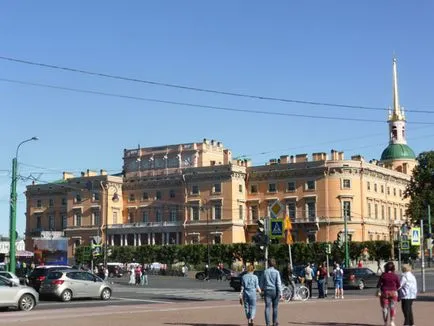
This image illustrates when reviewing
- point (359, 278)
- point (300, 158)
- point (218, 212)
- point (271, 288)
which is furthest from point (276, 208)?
point (300, 158)

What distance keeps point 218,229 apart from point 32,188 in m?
38.5

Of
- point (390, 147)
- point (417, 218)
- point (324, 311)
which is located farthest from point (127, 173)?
point (324, 311)

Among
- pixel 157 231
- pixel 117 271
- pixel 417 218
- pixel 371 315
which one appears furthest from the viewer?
pixel 157 231

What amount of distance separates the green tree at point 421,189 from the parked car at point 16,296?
63.7 metres

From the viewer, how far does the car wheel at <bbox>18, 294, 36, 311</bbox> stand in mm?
26172

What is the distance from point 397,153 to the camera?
13088 centimetres

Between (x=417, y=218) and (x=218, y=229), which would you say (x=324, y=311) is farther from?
(x=218, y=229)

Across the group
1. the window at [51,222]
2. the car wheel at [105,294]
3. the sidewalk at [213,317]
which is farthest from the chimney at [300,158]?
the sidewalk at [213,317]

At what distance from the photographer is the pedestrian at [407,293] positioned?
1752cm

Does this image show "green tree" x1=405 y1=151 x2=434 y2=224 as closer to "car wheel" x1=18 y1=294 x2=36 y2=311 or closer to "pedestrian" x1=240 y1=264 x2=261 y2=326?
"car wheel" x1=18 y1=294 x2=36 y2=311

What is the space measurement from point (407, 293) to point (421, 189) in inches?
2976

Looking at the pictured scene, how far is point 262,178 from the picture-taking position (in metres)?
114

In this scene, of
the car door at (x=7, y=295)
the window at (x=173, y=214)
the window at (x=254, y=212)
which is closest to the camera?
the car door at (x=7, y=295)

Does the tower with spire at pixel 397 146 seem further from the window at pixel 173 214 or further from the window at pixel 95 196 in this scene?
the window at pixel 95 196
